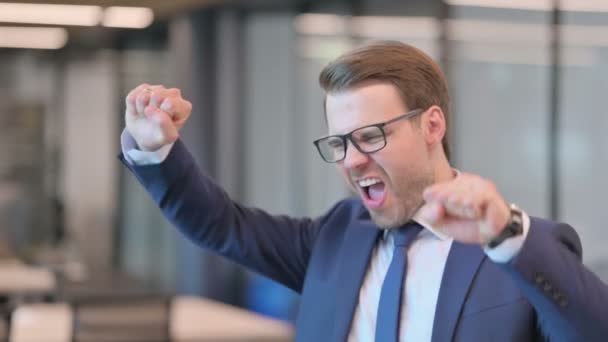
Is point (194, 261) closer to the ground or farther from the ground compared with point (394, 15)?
closer to the ground

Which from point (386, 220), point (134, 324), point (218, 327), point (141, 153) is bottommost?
point (218, 327)

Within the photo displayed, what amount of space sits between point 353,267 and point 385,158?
0.80ft

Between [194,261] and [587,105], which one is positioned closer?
[587,105]

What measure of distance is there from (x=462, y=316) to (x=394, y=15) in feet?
20.7

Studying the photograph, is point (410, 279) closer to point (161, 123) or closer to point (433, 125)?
point (433, 125)

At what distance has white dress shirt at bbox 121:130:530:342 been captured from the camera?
1.76m

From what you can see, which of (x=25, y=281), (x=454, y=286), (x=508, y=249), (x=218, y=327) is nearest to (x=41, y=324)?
(x=218, y=327)

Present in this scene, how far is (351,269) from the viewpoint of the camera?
74.3 inches

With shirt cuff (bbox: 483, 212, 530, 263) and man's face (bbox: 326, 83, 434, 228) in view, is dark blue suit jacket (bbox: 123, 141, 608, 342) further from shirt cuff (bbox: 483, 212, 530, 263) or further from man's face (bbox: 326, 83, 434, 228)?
man's face (bbox: 326, 83, 434, 228)

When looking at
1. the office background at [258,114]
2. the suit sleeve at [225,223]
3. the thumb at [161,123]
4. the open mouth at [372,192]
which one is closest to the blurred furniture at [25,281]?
the office background at [258,114]

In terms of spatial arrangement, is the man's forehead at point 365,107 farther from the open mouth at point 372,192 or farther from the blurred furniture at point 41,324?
the blurred furniture at point 41,324

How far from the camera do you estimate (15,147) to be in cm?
1316

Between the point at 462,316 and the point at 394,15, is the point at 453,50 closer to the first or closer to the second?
the point at 394,15

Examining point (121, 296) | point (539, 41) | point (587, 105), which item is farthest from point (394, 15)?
point (121, 296)
